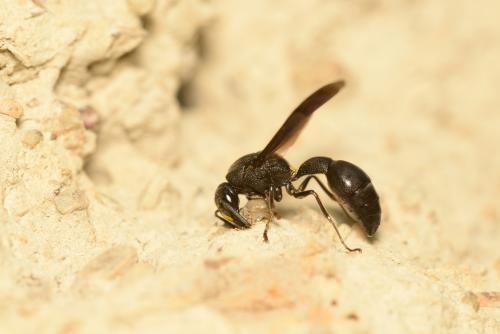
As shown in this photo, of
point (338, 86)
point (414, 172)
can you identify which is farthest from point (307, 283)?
point (414, 172)

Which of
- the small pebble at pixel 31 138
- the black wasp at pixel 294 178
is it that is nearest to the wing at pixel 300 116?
the black wasp at pixel 294 178

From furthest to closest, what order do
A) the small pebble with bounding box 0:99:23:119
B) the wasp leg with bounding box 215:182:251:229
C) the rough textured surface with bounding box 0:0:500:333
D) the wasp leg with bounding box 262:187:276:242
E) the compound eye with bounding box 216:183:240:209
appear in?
the compound eye with bounding box 216:183:240:209 < the wasp leg with bounding box 215:182:251:229 < the small pebble with bounding box 0:99:23:119 < the wasp leg with bounding box 262:187:276:242 < the rough textured surface with bounding box 0:0:500:333

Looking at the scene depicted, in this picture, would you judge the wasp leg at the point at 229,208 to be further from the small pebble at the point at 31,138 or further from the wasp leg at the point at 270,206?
the small pebble at the point at 31,138

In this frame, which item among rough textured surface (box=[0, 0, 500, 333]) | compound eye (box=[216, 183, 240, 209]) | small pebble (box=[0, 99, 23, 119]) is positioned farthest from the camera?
compound eye (box=[216, 183, 240, 209])

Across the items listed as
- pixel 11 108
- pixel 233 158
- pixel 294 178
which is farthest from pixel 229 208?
pixel 233 158

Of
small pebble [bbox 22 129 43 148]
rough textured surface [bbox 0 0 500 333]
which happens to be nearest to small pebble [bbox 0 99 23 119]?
rough textured surface [bbox 0 0 500 333]

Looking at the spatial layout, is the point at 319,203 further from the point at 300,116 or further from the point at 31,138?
the point at 31,138

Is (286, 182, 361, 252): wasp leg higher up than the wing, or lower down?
lower down

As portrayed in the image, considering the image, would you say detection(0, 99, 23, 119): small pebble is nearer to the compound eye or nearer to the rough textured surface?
the rough textured surface
